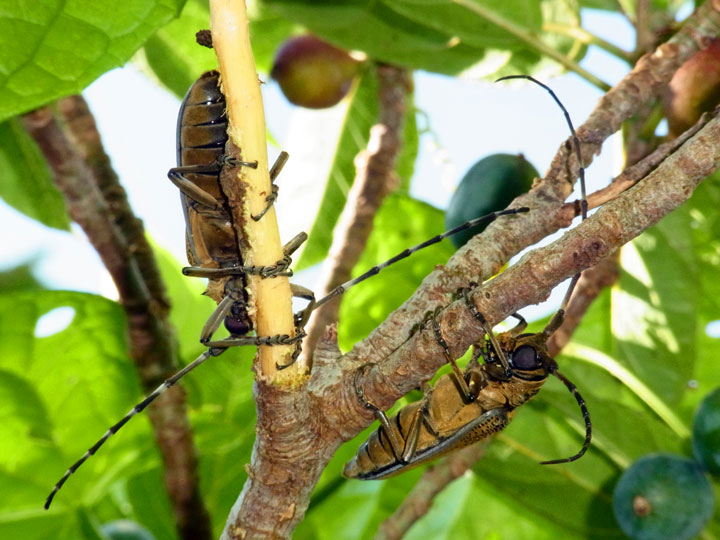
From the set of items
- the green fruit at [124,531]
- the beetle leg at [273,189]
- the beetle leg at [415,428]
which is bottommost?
the green fruit at [124,531]

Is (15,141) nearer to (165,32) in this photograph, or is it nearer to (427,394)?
(165,32)

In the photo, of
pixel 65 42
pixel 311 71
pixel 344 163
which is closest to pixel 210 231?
pixel 65 42

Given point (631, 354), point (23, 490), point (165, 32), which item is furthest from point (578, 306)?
point (165, 32)

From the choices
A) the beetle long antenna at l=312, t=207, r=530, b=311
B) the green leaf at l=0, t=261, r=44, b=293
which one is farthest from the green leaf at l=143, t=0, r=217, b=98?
the beetle long antenna at l=312, t=207, r=530, b=311

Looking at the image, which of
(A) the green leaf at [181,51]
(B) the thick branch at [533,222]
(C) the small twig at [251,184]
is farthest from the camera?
(A) the green leaf at [181,51]

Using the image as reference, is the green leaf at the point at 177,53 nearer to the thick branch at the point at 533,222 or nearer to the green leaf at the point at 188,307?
the green leaf at the point at 188,307

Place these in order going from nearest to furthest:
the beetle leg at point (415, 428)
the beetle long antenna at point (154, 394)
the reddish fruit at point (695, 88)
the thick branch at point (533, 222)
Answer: the thick branch at point (533, 222) → the beetle long antenna at point (154, 394) → the beetle leg at point (415, 428) → the reddish fruit at point (695, 88)

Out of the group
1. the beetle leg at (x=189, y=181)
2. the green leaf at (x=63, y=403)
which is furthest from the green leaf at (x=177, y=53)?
the beetle leg at (x=189, y=181)
